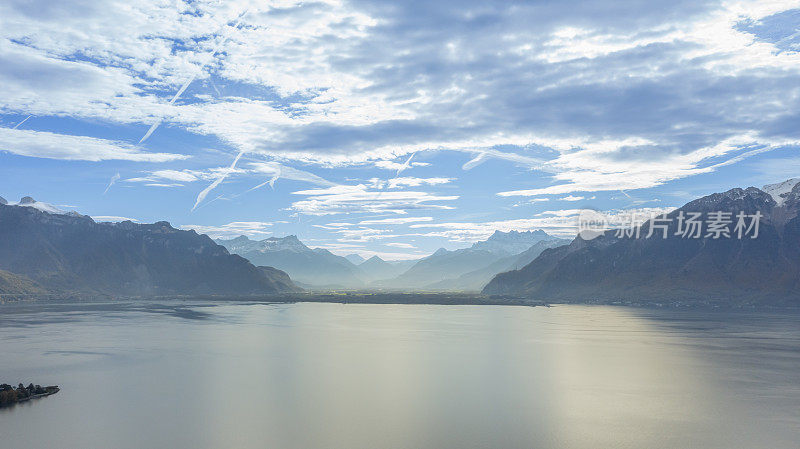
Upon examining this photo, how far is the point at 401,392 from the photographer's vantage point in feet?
251

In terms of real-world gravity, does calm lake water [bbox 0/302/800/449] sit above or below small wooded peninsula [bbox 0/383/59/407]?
below

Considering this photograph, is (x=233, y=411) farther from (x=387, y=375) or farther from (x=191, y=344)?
(x=191, y=344)

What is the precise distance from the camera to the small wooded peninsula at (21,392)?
217ft

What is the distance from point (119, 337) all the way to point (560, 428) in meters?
124

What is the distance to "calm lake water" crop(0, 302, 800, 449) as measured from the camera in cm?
5522

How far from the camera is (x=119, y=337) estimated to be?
467 ft

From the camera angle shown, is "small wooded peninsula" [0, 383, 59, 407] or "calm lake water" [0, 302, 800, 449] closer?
"calm lake water" [0, 302, 800, 449]

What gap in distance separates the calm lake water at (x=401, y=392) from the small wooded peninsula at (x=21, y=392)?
84.7 inches

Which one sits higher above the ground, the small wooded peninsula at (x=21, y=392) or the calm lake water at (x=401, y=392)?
the small wooded peninsula at (x=21, y=392)

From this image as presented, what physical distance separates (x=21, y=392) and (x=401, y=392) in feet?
160

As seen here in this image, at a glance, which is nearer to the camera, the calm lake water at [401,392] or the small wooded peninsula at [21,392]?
the calm lake water at [401,392]

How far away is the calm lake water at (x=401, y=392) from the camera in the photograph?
55.2 m

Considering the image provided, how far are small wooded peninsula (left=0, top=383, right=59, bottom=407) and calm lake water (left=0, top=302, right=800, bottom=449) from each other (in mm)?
2151

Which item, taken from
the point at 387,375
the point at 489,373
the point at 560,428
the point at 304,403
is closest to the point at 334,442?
the point at 304,403
